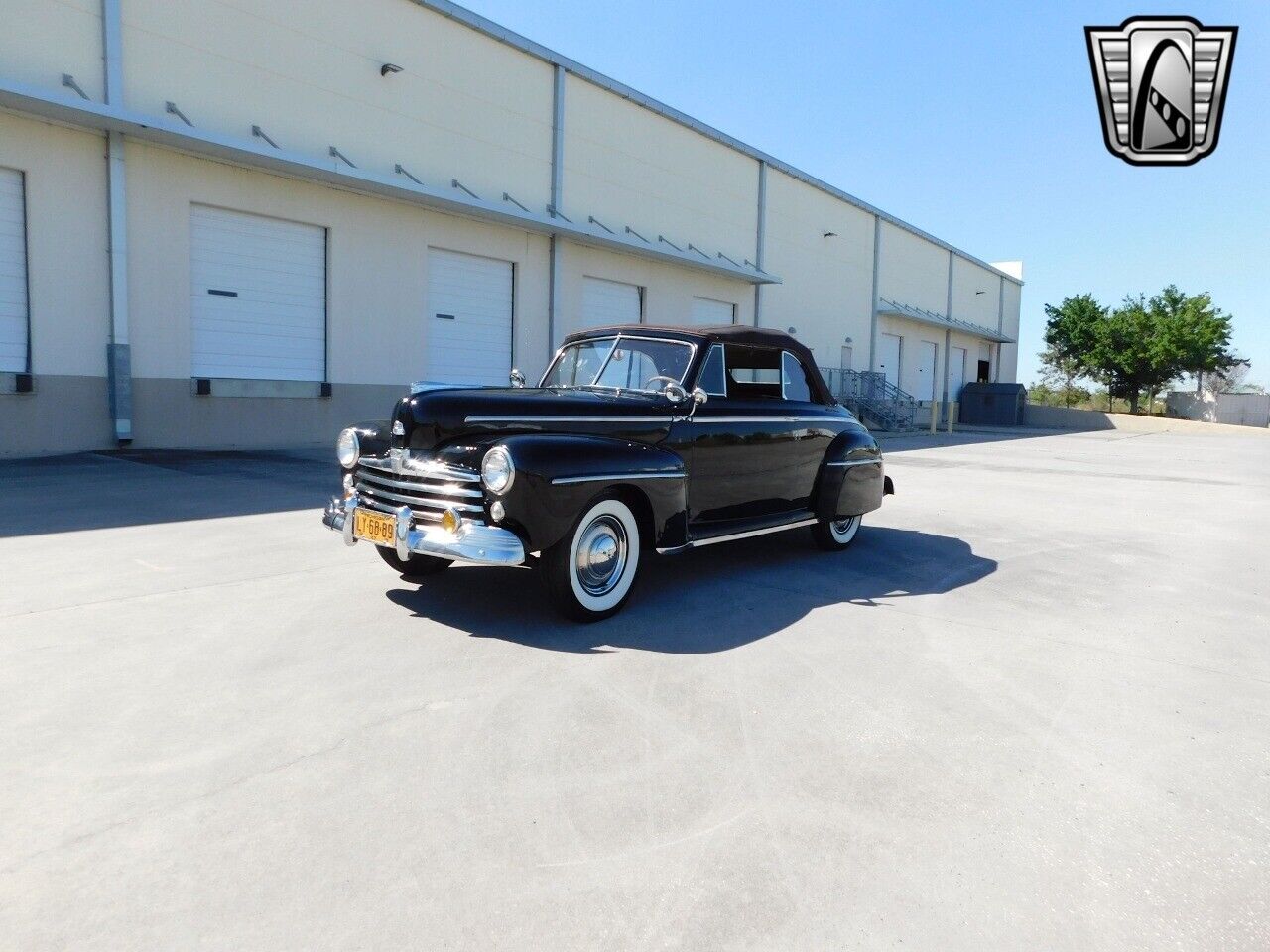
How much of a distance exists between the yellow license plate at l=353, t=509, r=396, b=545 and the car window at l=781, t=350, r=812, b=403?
3136mm

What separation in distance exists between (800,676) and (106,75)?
12557mm

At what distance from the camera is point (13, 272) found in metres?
11.1

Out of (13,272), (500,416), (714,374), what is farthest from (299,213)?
(500,416)

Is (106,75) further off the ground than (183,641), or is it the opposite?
(106,75)

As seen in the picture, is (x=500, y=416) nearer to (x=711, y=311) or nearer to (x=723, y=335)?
(x=723, y=335)

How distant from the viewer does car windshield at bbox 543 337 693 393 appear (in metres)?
5.65

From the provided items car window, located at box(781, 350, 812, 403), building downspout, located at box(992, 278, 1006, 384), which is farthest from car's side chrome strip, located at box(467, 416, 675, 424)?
building downspout, located at box(992, 278, 1006, 384)

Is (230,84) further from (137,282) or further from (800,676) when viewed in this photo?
(800,676)

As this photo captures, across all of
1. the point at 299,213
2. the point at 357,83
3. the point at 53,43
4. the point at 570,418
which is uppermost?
the point at 357,83

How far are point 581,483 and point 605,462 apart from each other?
0.72 feet

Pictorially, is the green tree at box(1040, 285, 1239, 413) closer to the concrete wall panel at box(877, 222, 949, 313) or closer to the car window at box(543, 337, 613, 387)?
the concrete wall panel at box(877, 222, 949, 313)

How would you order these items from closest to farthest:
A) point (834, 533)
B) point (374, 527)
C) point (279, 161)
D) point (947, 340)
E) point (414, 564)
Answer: point (374, 527) < point (414, 564) < point (834, 533) < point (279, 161) < point (947, 340)

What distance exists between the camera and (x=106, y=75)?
37.9 ft

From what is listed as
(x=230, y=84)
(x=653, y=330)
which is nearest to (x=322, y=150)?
(x=230, y=84)
